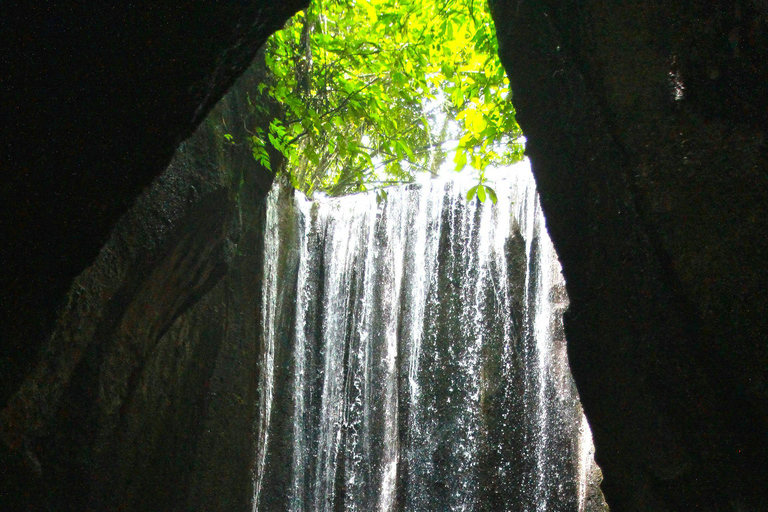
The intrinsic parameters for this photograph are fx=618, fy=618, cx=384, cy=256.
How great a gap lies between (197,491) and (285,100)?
3.69 m

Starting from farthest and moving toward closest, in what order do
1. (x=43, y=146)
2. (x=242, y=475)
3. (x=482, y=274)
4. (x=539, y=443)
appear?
1. (x=482, y=274)
2. (x=539, y=443)
3. (x=242, y=475)
4. (x=43, y=146)

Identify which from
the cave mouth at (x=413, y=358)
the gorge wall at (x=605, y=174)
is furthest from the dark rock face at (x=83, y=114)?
the cave mouth at (x=413, y=358)

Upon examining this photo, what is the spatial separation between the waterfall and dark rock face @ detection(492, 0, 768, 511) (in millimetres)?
5401

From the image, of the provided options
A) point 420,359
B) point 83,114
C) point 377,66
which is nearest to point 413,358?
point 420,359

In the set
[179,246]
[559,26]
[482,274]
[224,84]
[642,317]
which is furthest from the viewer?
[482,274]

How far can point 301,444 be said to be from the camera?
848 cm

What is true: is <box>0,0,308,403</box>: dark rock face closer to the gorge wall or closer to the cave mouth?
the gorge wall

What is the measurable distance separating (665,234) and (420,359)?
7.57 metres

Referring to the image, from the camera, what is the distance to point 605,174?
6.63 feet

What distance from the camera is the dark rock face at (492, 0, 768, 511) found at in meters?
1.55

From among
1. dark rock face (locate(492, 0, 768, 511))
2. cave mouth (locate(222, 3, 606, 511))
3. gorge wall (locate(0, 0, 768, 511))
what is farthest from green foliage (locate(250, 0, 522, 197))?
dark rock face (locate(492, 0, 768, 511))

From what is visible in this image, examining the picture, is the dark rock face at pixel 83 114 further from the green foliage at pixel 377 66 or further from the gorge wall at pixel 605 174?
the green foliage at pixel 377 66

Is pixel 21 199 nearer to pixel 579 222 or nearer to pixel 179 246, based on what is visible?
pixel 579 222

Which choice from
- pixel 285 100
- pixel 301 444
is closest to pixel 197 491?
pixel 301 444
